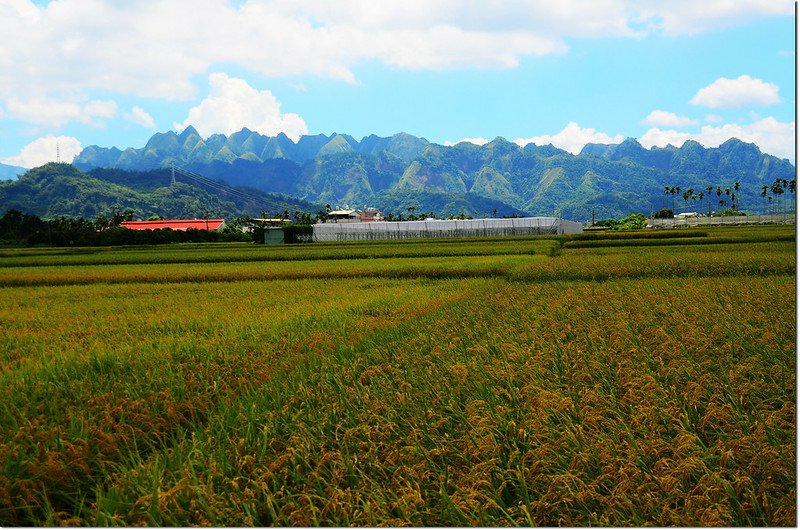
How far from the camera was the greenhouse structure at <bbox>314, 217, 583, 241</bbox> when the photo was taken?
66188 millimetres

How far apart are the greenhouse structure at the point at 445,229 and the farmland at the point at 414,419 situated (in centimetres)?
5706

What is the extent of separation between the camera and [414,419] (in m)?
3.64

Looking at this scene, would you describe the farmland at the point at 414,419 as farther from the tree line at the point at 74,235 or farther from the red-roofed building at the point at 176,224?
the red-roofed building at the point at 176,224

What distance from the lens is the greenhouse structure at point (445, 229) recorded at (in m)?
66.2

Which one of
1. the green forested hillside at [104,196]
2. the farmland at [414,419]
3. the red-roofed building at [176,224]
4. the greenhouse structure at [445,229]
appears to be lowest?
the farmland at [414,419]

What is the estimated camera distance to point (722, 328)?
6.45m

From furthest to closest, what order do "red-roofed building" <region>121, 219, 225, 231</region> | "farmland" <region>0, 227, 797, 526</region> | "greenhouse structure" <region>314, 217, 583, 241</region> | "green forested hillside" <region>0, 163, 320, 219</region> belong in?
"red-roofed building" <region>121, 219, 225, 231</region> < "greenhouse structure" <region>314, 217, 583, 241</region> < "green forested hillside" <region>0, 163, 320, 219</region> < "farmland" <region>0, 227, 797, 526</region>

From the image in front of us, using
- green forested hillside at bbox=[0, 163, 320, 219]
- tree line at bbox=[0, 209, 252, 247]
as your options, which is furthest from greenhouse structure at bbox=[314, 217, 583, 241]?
green forested hillside at bbox=[0, 163, 320, 219]

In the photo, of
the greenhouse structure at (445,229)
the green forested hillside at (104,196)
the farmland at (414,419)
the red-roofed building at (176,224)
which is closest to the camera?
the farmland at (414,419)

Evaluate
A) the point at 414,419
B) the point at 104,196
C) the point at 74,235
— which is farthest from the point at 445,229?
the point at 104,196

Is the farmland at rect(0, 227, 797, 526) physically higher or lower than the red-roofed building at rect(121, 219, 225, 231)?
lower

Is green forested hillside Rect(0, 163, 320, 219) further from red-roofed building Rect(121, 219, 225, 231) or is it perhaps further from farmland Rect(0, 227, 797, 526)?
farmland Rect(0, 227, 797, 526)

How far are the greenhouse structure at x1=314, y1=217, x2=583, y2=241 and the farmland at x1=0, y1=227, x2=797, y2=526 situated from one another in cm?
5706

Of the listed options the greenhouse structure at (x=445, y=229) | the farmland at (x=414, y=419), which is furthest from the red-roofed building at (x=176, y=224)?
the farmland at (x=414, y=419)
